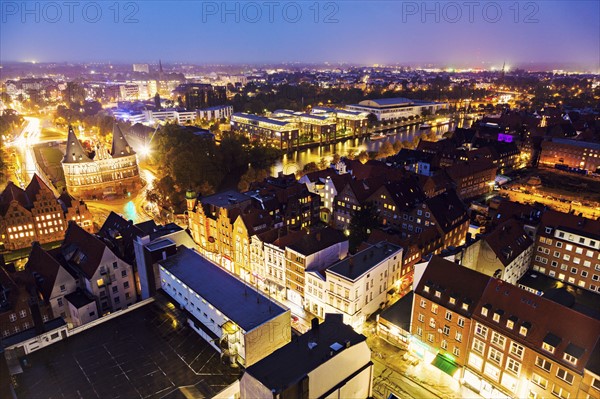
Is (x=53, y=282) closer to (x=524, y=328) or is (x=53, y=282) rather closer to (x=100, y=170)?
(x=524, y=328)

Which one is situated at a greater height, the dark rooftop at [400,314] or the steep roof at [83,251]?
the steep roof at [83,251]

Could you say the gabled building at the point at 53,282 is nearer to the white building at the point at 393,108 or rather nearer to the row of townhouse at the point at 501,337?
the row of townhouse at the point at 501,337

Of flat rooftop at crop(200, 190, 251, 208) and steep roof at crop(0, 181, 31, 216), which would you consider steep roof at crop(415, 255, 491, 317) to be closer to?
flat rooftop at crop(200, 190, 251, 208)

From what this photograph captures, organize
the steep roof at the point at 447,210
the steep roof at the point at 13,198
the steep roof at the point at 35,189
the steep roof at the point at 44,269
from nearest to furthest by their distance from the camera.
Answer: the steep roof at the point at 44,269, the steep roof at the point at 447,210, the steep roof at the point at 13,198, the steep roof at the point at 35,189

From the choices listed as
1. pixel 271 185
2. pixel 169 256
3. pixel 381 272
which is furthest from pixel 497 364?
pixel 271 185

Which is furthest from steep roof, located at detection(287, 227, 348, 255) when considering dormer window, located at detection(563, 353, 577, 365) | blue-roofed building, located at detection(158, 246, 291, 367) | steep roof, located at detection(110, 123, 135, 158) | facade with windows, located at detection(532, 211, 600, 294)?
steep roof, located at detection(110, 123, 135, 158)

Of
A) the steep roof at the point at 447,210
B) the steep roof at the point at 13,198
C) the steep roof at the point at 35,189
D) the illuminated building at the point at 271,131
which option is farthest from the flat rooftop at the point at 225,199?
the illuminated building at the point at 271,131
